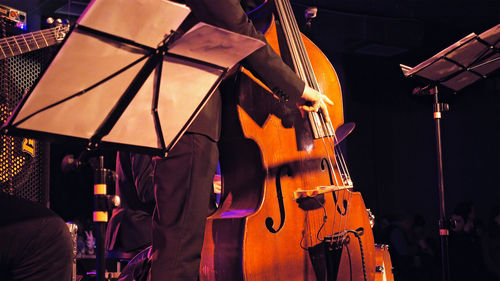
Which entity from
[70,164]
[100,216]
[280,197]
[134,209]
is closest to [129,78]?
[70,164]

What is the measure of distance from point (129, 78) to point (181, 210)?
2.00ft

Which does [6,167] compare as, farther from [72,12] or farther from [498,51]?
[72,12]

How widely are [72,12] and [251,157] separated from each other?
6.26 m

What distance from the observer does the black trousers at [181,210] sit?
6.29ft

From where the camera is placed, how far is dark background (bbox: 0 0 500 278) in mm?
8797

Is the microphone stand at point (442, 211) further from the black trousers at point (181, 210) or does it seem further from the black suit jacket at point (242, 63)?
the black trousers at point (181, 210)

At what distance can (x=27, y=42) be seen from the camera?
7.51ft

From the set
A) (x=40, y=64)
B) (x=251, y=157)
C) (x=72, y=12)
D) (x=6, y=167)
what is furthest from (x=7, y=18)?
(x=72, y=12)

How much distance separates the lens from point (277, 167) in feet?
7.32

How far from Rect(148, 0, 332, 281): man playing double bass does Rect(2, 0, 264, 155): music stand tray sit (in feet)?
0.82

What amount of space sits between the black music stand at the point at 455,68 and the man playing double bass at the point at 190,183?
1634 mm

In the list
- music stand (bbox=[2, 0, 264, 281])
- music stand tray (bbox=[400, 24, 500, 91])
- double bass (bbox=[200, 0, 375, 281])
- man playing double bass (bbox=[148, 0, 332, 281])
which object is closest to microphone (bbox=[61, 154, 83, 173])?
music stand (bbox=[2, 0, 264, 281])

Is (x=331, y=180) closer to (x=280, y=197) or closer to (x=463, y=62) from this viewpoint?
(x=280, y=197)

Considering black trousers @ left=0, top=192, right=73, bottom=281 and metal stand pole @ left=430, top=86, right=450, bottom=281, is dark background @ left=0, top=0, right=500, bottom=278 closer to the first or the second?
metal stand pole @ left=430, top=86, right=450, bottom=281
